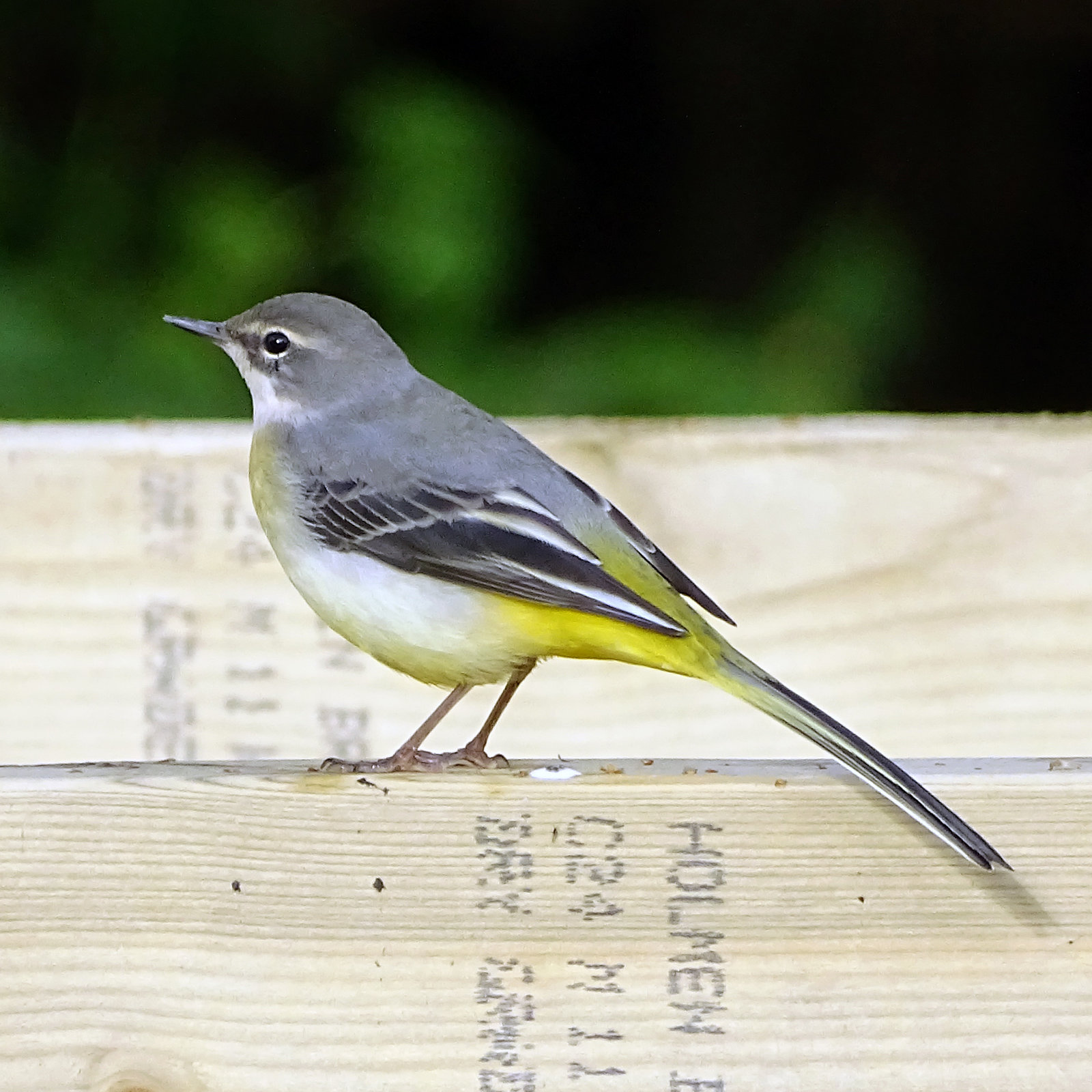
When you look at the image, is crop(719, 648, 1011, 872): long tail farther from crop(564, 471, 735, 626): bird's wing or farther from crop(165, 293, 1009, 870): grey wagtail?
crop(564, 471, 735, 626): bird's wing

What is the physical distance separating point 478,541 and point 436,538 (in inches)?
3.2

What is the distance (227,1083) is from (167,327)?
2.91 metres

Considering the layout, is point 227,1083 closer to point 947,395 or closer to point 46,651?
point 46,651

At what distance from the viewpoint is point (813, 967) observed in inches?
76.5

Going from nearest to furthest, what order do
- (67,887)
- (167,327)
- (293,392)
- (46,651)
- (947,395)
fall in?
(67,887) → (293,392) → (46,651) → (167,327) → (947,395)

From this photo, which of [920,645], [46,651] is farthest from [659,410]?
[46,651]

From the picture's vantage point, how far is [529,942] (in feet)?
6.34

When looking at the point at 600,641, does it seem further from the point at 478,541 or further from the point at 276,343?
the point at 276,343

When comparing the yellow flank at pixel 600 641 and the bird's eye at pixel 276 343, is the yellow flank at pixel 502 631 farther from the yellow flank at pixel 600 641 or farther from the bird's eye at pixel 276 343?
the bird's eye at pixel 276 343

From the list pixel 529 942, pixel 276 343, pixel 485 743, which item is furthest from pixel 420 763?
pixel 276 343

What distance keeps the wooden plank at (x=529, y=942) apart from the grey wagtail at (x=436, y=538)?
209mm

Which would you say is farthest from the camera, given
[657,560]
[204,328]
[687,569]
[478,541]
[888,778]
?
[687,569]

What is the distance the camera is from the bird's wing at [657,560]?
253 cm

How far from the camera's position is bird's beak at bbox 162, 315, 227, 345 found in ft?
9.64
